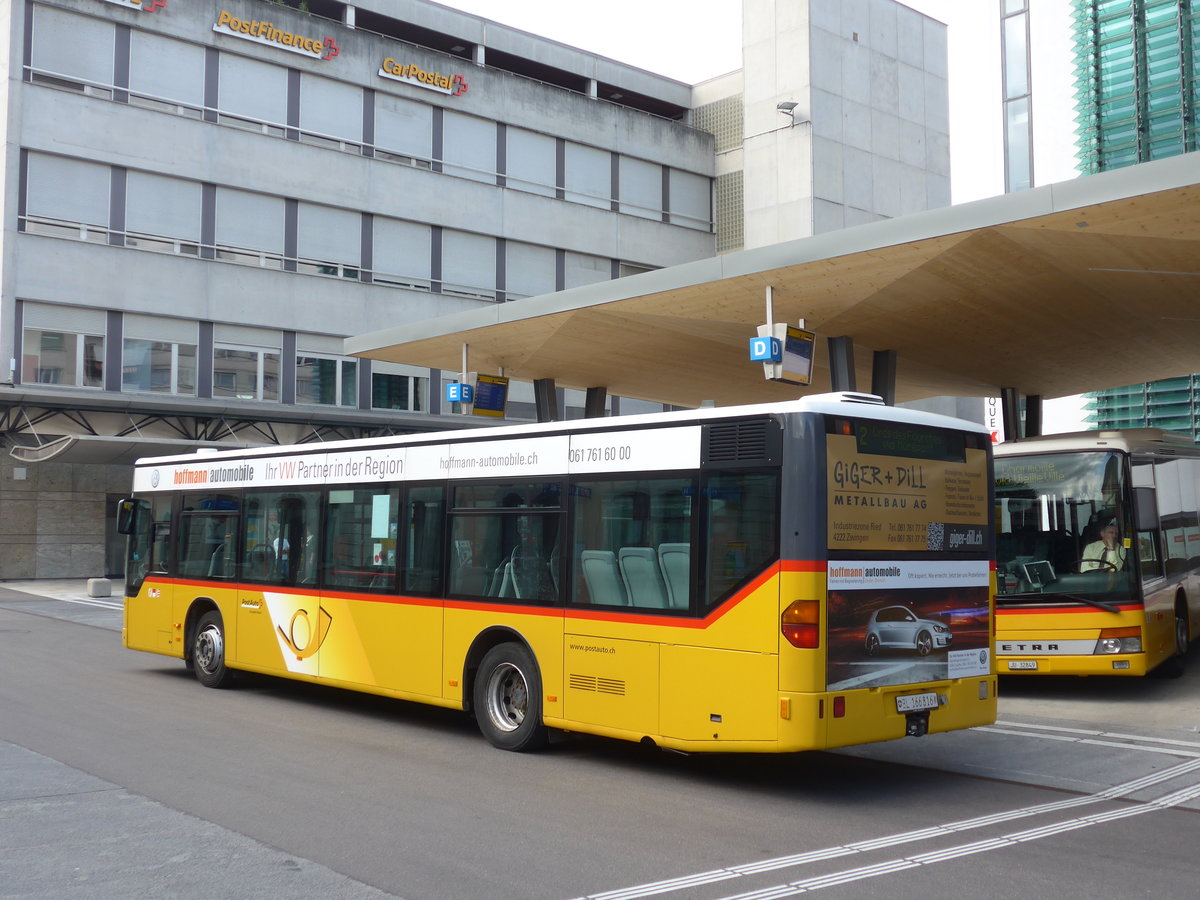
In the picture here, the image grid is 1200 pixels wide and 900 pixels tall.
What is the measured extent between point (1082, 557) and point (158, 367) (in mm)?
28043

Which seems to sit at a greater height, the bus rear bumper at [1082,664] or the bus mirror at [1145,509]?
the bus mirror at [1145,509]

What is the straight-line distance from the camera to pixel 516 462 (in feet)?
34.5

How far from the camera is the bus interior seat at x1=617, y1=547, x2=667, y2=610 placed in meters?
9.08

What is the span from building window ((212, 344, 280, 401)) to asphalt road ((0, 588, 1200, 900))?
78.3 feet

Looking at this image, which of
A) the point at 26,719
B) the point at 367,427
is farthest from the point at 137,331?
the point at 26,719

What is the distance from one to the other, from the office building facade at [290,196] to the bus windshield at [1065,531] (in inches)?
955

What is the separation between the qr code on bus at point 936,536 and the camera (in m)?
9.08

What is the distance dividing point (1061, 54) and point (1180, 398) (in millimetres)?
7138

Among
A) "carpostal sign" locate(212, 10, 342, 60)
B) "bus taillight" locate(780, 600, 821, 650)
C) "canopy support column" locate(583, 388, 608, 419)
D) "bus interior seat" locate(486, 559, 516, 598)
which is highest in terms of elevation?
"carpostal sign" locate(212, 10, 342, 60)

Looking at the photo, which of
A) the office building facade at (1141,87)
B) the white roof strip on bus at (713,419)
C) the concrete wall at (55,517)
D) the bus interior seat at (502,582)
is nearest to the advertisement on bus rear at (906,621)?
the white roof strip on bus at (713,419)

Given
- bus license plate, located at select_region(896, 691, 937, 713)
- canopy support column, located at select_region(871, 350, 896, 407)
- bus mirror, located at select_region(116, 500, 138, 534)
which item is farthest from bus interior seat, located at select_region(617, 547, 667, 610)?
canopy support column, located at select_region(871, 350, 896, 407)

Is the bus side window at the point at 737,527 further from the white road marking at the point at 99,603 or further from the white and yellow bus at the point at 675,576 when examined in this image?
the white road marking at the point at 99,603

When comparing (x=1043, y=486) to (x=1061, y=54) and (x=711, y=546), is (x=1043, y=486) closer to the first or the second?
(x=711, y=546)

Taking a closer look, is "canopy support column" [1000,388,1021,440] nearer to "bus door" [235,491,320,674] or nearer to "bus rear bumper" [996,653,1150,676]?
"bus rear bumper" [996,653,1150,676]
